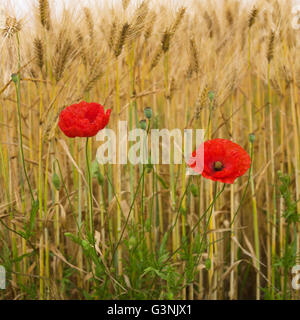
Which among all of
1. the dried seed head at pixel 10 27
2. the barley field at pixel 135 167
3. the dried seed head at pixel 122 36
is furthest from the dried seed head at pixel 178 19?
the dried seed head at pixel 10 27

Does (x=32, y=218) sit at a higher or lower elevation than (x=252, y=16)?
lower

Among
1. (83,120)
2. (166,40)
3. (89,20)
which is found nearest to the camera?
(83,120)

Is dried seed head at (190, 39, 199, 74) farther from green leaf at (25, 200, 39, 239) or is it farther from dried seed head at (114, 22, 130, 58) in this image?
green leaf at (25, 200, 39, 239)

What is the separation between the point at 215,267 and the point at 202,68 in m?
0.46

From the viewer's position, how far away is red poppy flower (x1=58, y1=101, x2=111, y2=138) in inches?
27.2

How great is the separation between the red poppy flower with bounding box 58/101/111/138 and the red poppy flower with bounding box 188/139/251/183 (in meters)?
0.19

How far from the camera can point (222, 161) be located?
0.74m

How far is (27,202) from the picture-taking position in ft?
3.22

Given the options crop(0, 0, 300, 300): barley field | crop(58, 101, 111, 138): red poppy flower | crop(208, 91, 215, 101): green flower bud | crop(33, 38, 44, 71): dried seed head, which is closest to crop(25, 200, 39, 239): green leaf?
crop(0, 0, 300, 300): barley field

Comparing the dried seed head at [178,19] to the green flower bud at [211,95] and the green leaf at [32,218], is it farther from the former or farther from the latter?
the green leaf at [32,218]

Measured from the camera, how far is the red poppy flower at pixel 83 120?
2.27 feet

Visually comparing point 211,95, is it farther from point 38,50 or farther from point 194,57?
point 38,50

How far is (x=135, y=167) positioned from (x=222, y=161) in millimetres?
352

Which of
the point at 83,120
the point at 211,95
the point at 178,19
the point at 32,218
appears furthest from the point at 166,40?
the point at 32,218
